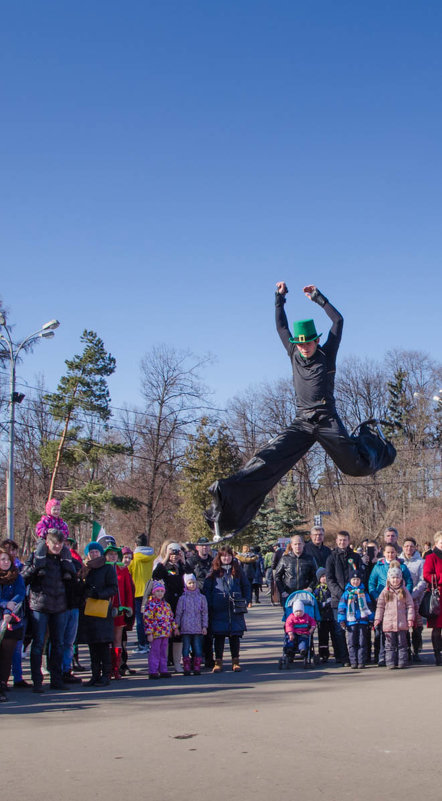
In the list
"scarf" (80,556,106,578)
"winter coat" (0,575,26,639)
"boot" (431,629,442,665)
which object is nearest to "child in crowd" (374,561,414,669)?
"boot" (431,629,442,665)

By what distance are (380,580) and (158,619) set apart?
11.3ft

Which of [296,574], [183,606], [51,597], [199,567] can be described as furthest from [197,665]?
[51,597]

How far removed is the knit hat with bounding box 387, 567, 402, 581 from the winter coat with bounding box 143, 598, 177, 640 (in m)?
3.23

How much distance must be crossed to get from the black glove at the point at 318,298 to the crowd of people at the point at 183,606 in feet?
14.1

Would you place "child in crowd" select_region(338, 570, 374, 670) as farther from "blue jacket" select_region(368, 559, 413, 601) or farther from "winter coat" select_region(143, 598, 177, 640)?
"winter coat" select_region(143, 598, 177, 640)

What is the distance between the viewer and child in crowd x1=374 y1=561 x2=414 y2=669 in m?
10.6

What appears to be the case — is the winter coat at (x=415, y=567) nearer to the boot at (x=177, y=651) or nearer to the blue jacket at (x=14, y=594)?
the boot at (x=177, y=651)

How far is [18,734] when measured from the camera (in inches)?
265

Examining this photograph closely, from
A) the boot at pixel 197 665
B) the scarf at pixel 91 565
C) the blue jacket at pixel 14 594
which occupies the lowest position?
the boot at pixel 197 665

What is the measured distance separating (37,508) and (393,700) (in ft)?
129

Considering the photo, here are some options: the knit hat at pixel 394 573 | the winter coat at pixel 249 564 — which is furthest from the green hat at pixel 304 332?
the winter coat at pixel 249 564

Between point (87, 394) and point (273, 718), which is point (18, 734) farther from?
point (87, 394)

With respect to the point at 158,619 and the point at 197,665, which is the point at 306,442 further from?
the point at 197,665

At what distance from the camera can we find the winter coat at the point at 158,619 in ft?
34.3
